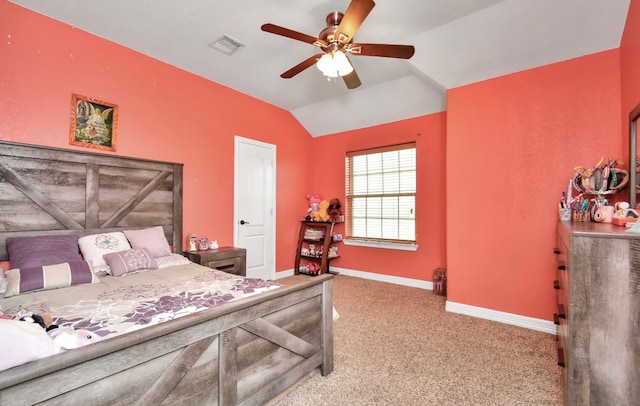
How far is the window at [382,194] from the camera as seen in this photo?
14.0 feet

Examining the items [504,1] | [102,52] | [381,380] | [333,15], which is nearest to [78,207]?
[102,52]

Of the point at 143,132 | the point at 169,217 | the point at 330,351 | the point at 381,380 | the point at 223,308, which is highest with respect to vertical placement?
the point at 143,132

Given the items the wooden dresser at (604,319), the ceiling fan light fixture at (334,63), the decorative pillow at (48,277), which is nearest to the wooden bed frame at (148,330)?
the decorative pillow at (48,277)

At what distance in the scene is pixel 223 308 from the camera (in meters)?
1.34

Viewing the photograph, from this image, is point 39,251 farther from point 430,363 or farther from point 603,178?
point 603,178

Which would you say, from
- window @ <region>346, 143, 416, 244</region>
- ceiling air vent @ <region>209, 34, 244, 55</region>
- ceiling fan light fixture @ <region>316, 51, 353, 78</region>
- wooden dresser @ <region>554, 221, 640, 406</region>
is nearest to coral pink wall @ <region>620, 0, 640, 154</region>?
wooden dresser @ <region>554, 221, 640, 406</region>

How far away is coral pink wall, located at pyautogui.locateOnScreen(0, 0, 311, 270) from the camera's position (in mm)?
2387

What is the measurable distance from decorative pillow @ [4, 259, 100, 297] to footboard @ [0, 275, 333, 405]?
Result: 57.4 inches

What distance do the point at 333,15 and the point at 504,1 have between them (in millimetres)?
1479

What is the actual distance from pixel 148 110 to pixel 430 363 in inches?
148

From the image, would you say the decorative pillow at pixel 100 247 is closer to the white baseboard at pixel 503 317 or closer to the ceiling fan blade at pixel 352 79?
the ceiling fan blade at pixel 352 79

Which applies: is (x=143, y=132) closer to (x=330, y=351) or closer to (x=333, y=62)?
(x=333, y=62)

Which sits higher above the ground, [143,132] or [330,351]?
[143,132]

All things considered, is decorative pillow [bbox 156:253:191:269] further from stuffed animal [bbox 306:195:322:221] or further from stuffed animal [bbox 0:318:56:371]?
stuffed animal [bbox 306:195:322:221]
